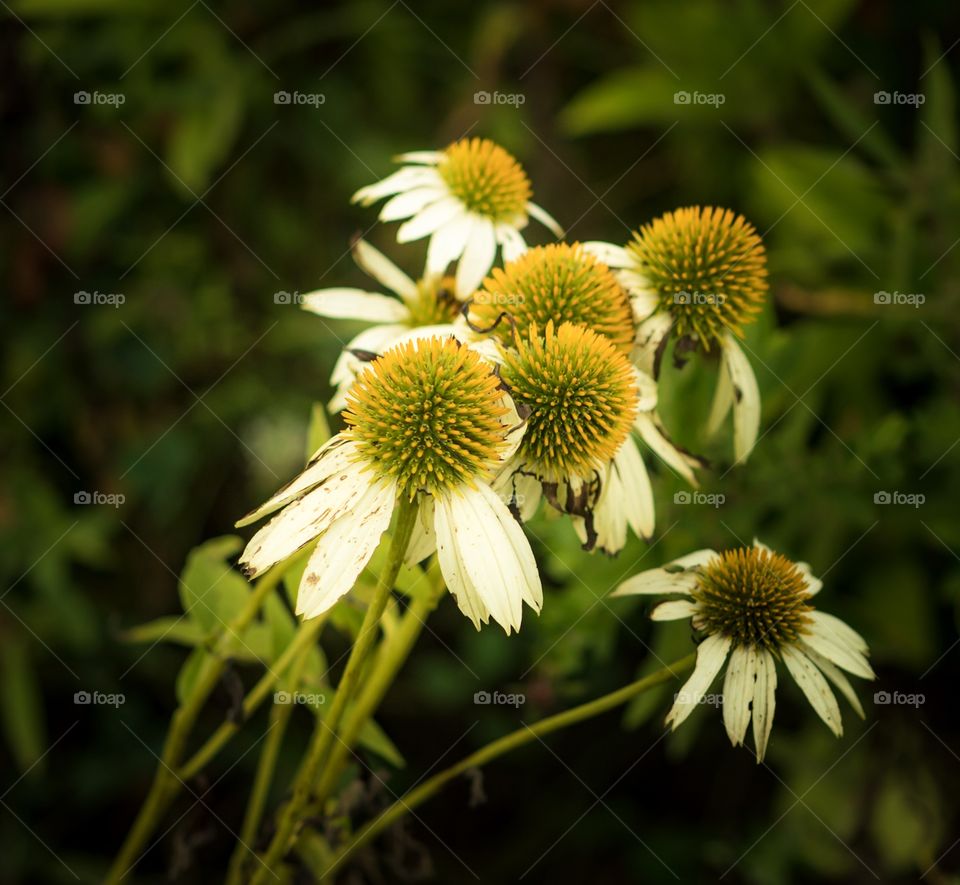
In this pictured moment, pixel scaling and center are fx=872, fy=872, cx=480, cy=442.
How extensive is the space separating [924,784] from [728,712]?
152cm

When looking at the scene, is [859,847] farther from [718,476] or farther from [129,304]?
[129,304]

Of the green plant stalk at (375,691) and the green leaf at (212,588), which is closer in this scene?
the green plant stalk at (375,691)

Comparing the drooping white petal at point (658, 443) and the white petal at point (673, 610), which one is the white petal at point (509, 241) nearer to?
the drooping white petal at point (658, 443)

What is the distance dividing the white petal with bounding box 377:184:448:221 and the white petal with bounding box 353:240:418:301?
2.3 inches

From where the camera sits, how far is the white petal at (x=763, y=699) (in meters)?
0.92

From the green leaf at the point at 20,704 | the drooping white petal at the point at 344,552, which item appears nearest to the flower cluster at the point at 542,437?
the drooping white petal at the point at 344,552

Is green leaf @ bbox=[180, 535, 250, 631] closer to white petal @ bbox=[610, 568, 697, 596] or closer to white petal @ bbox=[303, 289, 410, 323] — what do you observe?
white petal @ bbox=[303, 289, 410, 323]

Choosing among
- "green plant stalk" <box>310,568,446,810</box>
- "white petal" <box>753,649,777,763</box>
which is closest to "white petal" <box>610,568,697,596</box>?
"white petal" <box>753,649,777,763</box>

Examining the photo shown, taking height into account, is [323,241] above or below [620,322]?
above

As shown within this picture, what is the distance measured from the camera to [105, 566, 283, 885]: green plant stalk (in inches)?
42.1

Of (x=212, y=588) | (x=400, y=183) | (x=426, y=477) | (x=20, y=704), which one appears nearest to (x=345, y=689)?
(x=426, y=477)

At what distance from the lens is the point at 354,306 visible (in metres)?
1.23

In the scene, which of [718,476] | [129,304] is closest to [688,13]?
[718,476]

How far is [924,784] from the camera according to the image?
211cm
